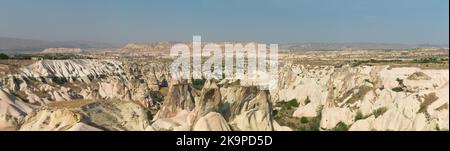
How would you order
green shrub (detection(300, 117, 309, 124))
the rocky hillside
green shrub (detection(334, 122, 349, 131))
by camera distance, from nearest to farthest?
the rocky hillside < green shrub (detection(334, 122, 349, 131)) < green shrub (detection(300, 117, 309, 124))

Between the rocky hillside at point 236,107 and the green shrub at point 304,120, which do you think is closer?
the rocky hillside at point 236,107

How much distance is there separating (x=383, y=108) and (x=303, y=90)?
14003 millimetres

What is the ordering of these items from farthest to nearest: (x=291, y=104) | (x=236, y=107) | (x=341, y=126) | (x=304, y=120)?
(x=291, y=104) < (x=304, y=120) < (x=341, y=126) < (x=236, y=107)

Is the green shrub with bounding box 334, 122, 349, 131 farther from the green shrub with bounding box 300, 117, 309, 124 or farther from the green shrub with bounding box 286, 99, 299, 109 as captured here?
the green shrub with bounding box 286, 99, 299, 109

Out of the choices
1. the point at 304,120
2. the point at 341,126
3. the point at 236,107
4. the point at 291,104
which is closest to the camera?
the point at 236,107

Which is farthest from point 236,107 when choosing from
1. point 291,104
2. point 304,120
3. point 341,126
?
point 291,104

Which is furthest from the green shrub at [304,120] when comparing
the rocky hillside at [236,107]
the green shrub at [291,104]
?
the green shrub at [291,104]

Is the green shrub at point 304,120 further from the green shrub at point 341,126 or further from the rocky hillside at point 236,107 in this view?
the green shrub at point 341,126

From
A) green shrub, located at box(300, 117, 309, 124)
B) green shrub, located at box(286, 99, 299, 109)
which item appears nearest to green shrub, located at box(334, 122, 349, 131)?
green shrub, located at box(300, 117, 309, 124)

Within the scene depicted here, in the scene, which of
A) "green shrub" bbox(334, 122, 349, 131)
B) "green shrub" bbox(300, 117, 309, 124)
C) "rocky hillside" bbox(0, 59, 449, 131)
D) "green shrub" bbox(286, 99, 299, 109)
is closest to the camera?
"rocky hillside" bbox(0, 59, 449, 131)

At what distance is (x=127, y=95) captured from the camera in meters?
34.6

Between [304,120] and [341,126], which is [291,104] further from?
[341,126]

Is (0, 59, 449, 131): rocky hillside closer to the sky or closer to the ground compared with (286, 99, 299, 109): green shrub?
closer to the sky
